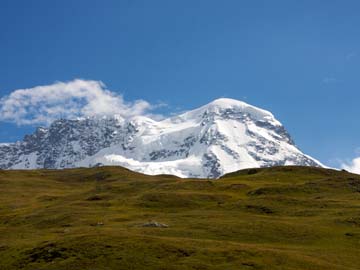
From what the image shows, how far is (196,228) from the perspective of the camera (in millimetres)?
81562

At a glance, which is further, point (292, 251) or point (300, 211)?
point (300, 211)

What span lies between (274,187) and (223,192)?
1090 centimetres

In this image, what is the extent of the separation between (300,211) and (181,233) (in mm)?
28455

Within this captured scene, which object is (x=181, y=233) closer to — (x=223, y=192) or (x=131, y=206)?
(x=131, y=206)

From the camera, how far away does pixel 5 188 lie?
17900 centimetres

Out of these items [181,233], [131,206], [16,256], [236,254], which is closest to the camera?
[236,254]

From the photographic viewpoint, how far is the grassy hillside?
6200 centimetres

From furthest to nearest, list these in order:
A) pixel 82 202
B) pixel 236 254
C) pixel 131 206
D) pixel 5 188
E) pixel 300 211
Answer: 1. pixel 5 188
2. pixel 82 202
3. pixel 131 206
4. pixel 300 211
5. pixel 236 254

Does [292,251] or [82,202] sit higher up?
[82,202]

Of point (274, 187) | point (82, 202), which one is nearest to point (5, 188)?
point (82, 202)

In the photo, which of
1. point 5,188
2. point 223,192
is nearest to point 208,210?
point 223,192

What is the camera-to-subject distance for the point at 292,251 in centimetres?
6756

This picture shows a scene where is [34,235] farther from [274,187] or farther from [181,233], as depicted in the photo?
[274,187]

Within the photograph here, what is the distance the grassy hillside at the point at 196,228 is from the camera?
203ft
